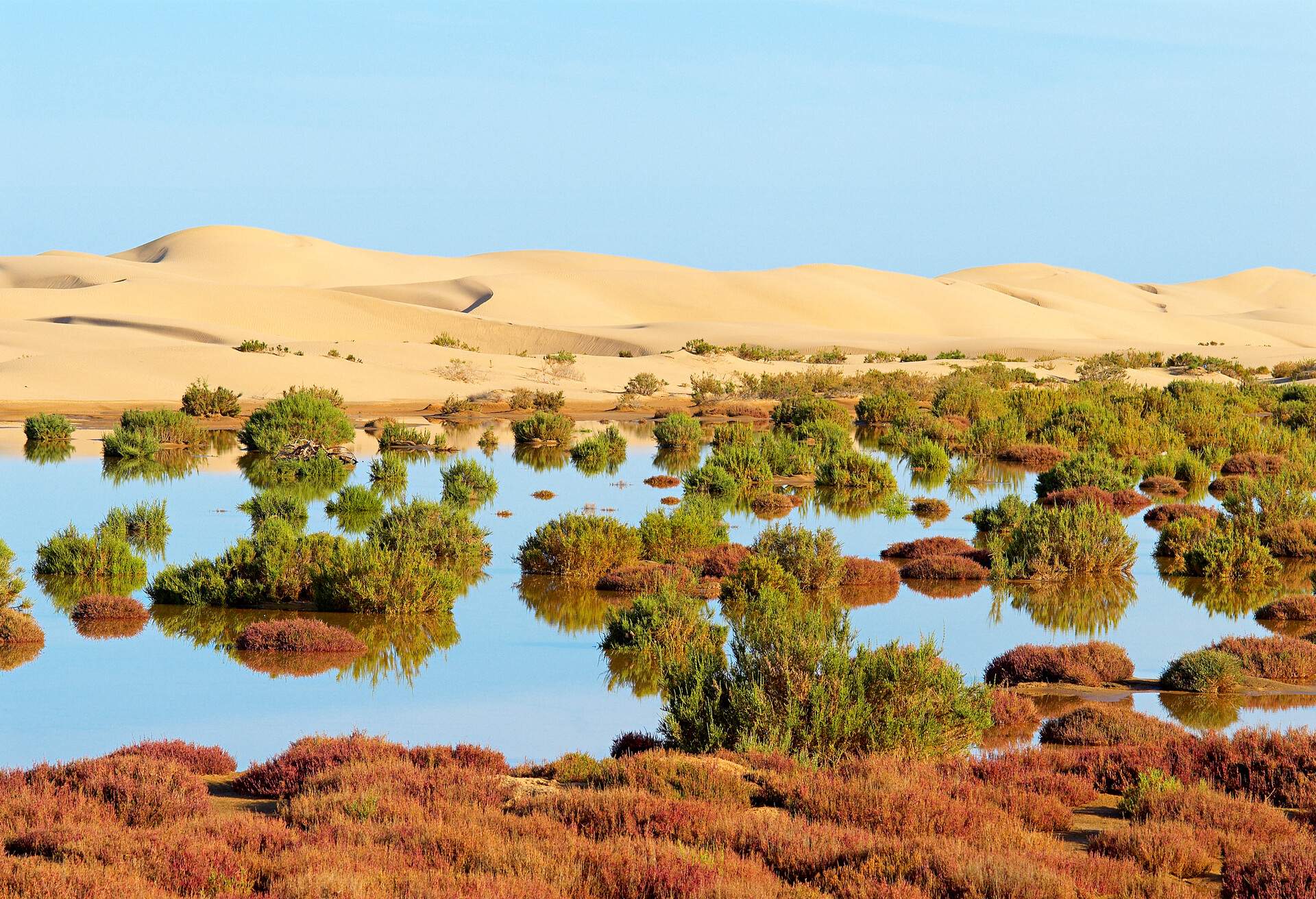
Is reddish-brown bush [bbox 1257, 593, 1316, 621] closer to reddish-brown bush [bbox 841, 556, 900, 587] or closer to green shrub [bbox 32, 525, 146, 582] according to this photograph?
reddish-brown bush [bbox 841, 556, 900, 587]

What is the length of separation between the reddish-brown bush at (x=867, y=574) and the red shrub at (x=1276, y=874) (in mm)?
8686

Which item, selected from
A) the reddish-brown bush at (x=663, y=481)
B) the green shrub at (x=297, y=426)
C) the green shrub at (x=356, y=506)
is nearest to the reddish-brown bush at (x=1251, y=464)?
the reddish-brown bush at (x=663, y=481)

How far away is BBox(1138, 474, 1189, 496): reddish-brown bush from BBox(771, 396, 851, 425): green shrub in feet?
Result: 38.1

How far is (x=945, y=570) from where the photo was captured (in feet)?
48.3

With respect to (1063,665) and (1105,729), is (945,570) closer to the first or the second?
(1063,665)

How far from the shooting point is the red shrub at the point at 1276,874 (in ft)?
17.1

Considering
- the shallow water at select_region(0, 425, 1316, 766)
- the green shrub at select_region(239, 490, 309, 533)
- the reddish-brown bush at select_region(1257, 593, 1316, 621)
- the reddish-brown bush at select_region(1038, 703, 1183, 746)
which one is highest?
the green shrub at select_region(239, 490, 309, 533)

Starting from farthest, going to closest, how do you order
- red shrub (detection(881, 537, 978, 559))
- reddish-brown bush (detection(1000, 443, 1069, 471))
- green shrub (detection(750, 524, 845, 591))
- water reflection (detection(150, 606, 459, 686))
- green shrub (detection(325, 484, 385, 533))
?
1. reddish-brown bush (detection(1000, 443, 1069, 471))
2. green shrub (detection(325, 484, 385, 533))
3. red shrub (detection(881, 537, 978, 559))
4. green shrub (detection(750, 524, 845, 591))
5. water reflection (detection(150, 606, 459, 686))

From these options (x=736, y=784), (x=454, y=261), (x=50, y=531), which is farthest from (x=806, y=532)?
(x=454, y=261)

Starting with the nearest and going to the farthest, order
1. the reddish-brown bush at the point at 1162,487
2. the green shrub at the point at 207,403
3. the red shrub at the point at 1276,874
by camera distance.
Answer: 1. the red shrub at the point at 1276,874
2. the reddish-brown bush at the point at 1162,487
3. the green shrub at the point at 207,403

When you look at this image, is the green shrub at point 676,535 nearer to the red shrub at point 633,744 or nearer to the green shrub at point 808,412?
the red shrub at point 633,744

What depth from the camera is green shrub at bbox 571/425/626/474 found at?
26438 millimetres

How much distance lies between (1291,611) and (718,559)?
18.2ft

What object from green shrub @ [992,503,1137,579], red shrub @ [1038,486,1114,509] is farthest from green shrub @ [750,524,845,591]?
red shrub @ [1038,486,1114,509]
